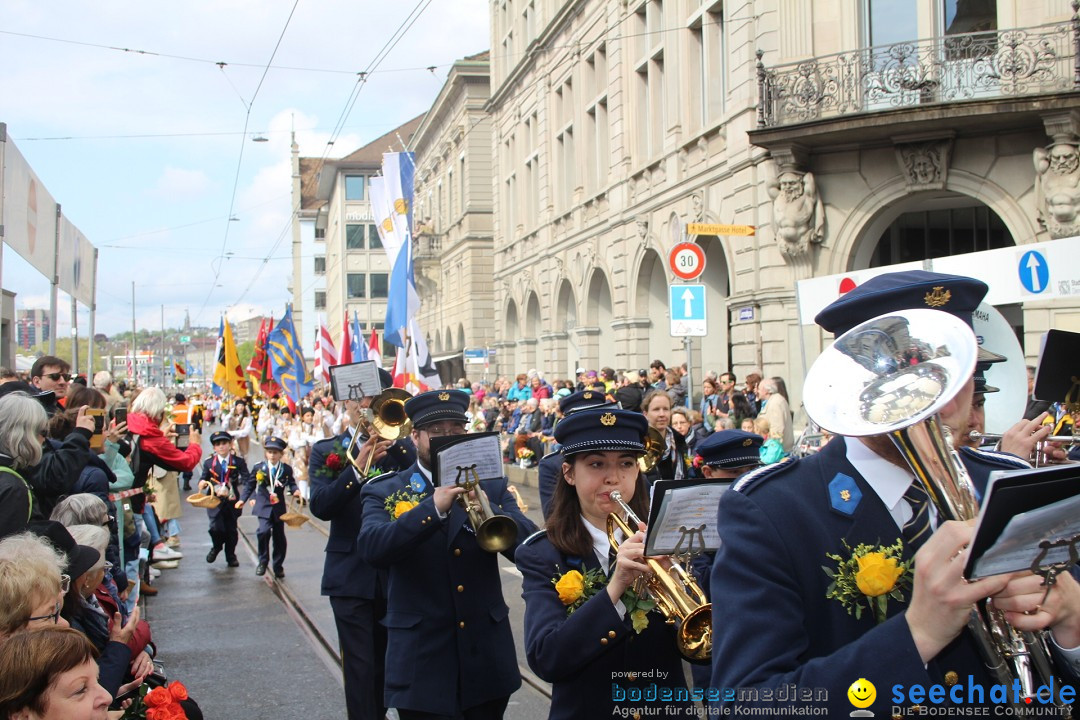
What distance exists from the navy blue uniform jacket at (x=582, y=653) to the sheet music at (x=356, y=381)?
4051 mm

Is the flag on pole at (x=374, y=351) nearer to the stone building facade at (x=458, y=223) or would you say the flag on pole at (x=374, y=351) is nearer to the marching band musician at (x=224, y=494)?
the marching band musician at (x=224, y=494)

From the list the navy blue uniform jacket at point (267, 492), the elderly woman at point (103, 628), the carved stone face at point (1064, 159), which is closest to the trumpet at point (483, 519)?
the elderly woman at point (103, 628)

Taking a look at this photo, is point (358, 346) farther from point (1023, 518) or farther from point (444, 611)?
point (1023, 518)

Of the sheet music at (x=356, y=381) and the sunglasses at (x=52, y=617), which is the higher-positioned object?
the sheet music at (x=356, y=381)

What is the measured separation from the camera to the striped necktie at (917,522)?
214 cm

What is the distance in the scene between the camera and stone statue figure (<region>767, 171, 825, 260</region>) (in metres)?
17.9

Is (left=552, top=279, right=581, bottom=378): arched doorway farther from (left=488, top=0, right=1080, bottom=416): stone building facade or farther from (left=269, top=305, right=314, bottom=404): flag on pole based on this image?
(left=269, top=305, right=314, bottom=404): flag on pole

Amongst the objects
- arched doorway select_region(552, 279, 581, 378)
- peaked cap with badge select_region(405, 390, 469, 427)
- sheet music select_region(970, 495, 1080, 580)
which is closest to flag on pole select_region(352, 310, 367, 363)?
arched doorway select_region(552, 279, 581, 378)

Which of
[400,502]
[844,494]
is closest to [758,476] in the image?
[844,494]

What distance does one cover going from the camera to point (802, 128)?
56.7 ft

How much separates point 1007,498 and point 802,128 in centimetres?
1646

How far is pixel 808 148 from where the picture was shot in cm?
1794

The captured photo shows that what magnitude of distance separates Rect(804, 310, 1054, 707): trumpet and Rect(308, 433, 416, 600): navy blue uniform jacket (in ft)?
15.3

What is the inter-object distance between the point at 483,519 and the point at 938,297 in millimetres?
2699
